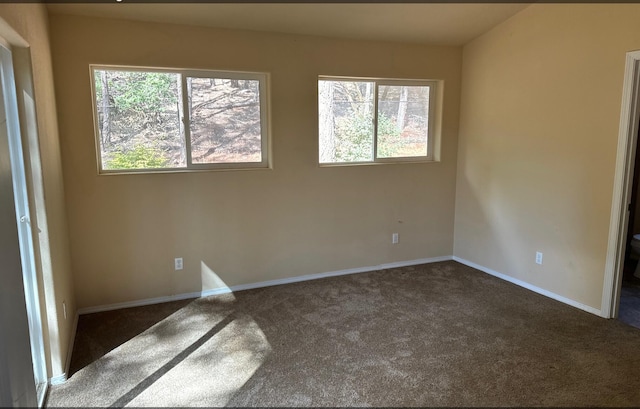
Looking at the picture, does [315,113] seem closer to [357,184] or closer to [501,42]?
[357,184]

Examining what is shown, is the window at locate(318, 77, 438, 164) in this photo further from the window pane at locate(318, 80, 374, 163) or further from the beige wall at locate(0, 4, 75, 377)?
the beige wall at locate(0, 4, 75, 377)

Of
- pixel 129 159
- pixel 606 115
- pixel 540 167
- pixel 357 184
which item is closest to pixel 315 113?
pixel 357 184

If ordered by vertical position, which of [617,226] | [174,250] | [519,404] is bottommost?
[519,404]

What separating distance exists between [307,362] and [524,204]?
2568 mm

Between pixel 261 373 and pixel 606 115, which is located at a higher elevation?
pixel 606 115

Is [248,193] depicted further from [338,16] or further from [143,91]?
[338,16]

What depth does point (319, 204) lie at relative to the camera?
408 centimetres

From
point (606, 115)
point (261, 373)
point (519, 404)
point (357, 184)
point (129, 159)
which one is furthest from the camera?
point (357, 184)

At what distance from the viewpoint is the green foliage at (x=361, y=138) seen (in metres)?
4.15

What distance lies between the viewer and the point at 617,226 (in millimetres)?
3131

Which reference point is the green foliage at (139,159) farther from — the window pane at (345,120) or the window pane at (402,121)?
the window pane at (402,121)

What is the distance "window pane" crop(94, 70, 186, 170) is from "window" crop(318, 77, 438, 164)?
1360mm

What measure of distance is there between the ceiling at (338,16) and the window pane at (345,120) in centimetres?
49

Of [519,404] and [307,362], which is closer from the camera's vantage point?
[519,404]
